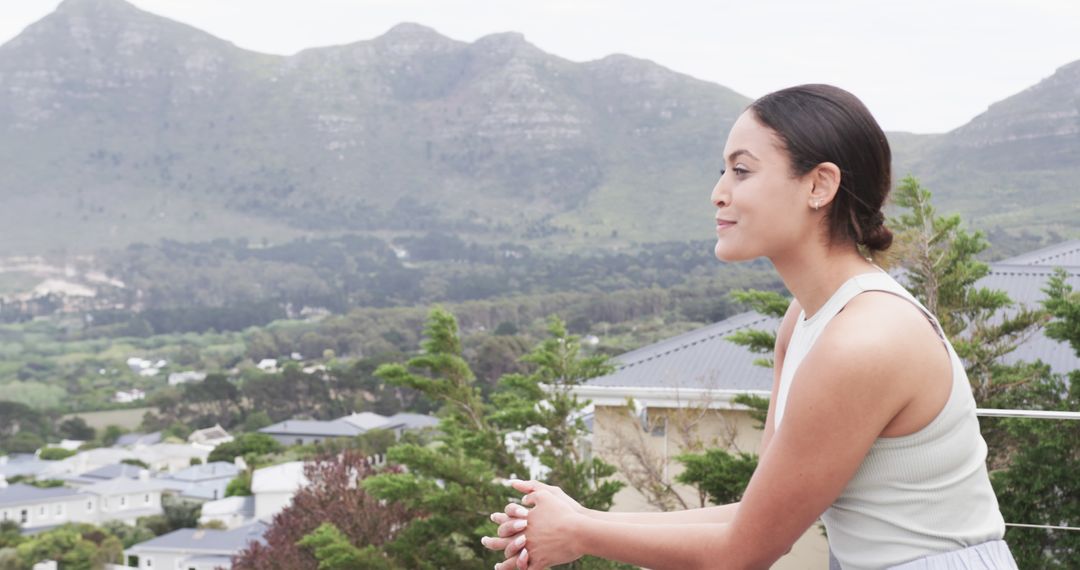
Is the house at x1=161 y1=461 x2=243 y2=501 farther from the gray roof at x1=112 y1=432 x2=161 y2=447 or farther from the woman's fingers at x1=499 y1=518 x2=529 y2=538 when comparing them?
the woman's fingers at x1=499 y1=518 x2=529 y2=538

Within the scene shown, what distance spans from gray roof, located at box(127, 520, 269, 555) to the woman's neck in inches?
1438

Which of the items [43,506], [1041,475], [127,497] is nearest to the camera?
[1041,475]

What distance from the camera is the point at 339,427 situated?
55812 mm

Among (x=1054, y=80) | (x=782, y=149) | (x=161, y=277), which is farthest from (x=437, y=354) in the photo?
(x=161, y=277)

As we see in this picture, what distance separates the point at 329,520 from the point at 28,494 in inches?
1517

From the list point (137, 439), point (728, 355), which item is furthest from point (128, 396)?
point (728, 355)

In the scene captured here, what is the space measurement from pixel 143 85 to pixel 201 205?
29.0 meters

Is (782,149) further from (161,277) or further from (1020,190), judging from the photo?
(161,277)

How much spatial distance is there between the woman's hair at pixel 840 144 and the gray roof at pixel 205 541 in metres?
36.6

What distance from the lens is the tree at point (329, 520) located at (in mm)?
11953

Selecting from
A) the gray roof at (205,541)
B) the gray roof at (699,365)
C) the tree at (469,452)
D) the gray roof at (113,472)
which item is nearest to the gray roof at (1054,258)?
the gray roof at (699,365)

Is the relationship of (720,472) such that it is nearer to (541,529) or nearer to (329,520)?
(541,529)

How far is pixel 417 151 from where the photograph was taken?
412ft

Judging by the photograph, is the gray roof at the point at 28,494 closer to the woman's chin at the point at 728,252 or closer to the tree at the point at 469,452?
the tree at the point at 469,452
